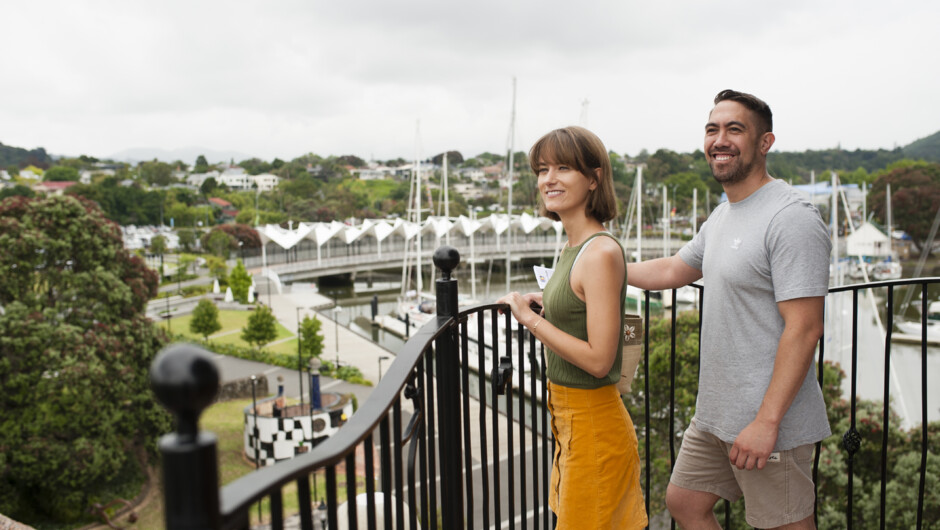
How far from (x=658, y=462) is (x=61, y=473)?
1038 cm

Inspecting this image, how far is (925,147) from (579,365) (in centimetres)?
11793

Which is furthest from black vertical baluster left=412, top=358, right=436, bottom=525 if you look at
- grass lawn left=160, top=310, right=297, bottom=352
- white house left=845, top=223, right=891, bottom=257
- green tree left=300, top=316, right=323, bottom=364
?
white house left=845, top=223, right=891, bottom=257

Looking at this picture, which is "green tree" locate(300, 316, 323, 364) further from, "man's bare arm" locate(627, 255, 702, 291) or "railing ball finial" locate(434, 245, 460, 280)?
"railing ball finial" locate(434, 245, 460, 280)

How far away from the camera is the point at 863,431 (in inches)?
314

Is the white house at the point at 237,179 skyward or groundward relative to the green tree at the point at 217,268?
skyward

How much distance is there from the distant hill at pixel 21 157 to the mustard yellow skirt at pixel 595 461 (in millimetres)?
136928

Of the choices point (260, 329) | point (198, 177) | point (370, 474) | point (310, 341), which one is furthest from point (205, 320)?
point (198, 177)

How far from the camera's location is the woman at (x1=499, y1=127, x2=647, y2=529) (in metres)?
1.91

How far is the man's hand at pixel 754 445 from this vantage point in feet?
6.00

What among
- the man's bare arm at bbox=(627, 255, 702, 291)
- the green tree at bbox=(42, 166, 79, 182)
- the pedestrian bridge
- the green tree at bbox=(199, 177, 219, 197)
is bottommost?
the pedestrian bridge

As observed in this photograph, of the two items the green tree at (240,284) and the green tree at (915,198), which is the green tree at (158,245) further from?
the green tree at (915,198)

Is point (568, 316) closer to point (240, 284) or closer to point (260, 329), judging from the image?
point (260, 329)

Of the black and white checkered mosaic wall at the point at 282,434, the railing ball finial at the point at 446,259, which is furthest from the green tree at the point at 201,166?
the railing ball finial at the point at 446,259

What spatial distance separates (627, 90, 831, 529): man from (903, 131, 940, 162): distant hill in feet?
352
